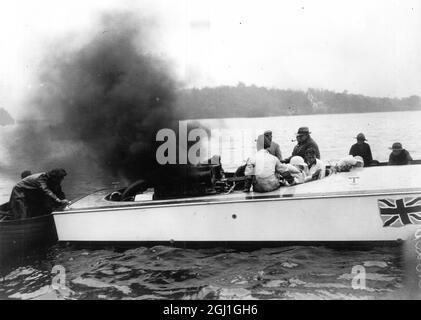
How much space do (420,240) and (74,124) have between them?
1226cm

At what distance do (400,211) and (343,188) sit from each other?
3.03 ft

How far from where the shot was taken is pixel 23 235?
7891 mm

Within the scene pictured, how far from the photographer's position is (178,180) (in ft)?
25.5

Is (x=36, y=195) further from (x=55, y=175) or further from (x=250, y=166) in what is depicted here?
(x=250, y=166)

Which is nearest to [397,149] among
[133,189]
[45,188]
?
[133,189]

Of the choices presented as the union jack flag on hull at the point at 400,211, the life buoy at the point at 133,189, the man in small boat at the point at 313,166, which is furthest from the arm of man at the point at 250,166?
the life buoy at the point at 133,189

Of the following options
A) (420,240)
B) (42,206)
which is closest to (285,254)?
(420,240)

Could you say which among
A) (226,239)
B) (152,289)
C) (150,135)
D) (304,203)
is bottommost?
(152,289)

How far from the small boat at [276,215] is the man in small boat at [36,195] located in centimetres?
75

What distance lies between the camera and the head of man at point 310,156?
8.12 meters

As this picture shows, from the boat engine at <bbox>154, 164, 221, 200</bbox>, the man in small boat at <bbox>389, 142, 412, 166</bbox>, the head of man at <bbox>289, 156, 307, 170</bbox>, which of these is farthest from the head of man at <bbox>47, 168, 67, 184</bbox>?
the man in small boat at <bbox>389, 142, 412, 166</bbox>

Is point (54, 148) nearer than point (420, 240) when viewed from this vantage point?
No

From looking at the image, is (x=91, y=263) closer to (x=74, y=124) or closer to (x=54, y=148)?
(x=74, y=124)
